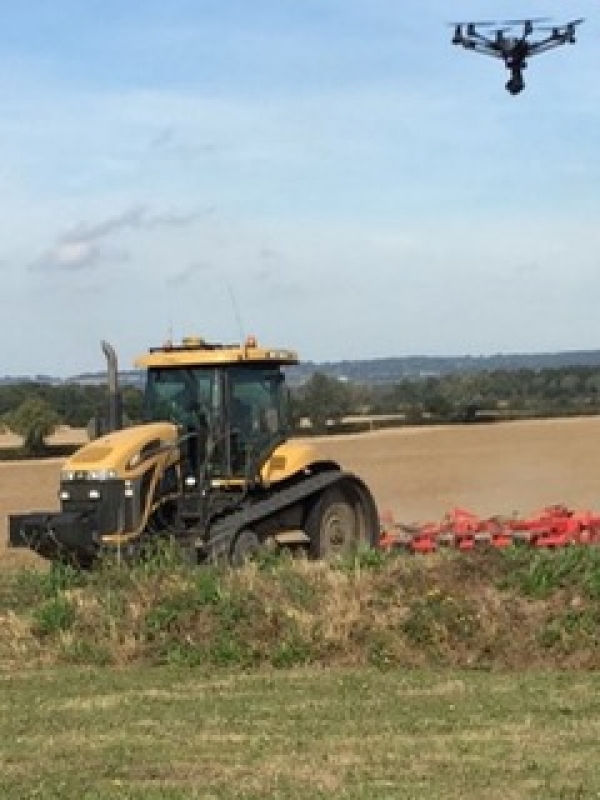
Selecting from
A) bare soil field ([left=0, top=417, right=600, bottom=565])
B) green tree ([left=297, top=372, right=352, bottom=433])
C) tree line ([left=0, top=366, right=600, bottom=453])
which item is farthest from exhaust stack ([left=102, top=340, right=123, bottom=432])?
green tree ([left=297, top=372, right=352, bottom=433])

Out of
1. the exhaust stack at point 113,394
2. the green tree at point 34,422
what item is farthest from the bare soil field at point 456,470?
the exhaust stack at point 113,394

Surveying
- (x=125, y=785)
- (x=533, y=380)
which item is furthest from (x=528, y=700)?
(x=533, y=380)

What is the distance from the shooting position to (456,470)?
135 feet

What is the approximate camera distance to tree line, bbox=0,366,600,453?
58.3m

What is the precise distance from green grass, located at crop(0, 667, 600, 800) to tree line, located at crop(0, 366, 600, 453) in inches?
1388

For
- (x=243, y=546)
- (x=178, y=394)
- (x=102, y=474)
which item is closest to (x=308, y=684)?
(x=243, y=546)

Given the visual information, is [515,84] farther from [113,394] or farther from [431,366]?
[431,366]

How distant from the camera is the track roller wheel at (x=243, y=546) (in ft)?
50.5

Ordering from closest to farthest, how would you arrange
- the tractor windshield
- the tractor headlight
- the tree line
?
the tractor headlight < the tractor windshield < the tree line

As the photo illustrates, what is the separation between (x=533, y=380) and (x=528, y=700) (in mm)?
83954

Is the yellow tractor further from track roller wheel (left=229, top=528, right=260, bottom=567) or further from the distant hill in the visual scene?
the distant hill

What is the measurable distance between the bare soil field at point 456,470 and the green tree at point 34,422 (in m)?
1.37

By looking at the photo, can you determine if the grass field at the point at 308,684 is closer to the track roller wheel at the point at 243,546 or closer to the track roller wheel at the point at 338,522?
the track roller wheel at the point at 243,546

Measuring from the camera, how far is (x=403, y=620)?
1107cm
